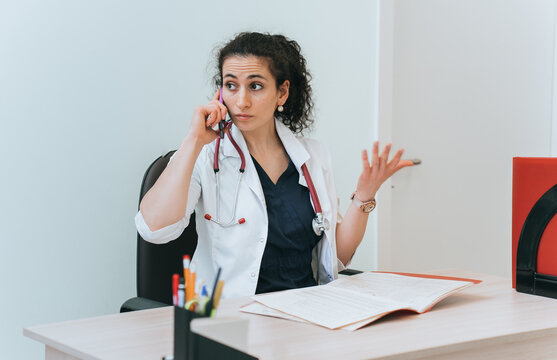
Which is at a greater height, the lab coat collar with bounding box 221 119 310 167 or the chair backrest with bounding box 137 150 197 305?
the lab coat collar with bounding box 221 119 310 167

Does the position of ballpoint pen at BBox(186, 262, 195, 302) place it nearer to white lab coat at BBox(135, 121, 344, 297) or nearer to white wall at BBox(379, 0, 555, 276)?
white lab coat at BBox(135, 121, 344, 297)

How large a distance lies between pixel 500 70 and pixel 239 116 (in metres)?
1.82

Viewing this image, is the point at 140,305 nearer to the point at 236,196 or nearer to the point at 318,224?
the point at 236,196

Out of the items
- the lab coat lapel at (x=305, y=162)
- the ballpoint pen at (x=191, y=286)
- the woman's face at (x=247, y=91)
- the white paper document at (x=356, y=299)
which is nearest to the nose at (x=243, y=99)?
the woman's face at (x=247, y=91)

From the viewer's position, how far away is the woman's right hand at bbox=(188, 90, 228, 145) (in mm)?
1541

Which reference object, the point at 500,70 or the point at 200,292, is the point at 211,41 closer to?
the point at 200,292

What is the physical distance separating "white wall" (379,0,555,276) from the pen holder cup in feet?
6.00

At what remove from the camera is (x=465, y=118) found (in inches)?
112

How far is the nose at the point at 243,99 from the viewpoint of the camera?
162cm

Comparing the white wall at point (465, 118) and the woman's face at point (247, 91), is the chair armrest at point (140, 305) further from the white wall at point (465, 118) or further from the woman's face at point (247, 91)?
the white wall at point (465, 118)

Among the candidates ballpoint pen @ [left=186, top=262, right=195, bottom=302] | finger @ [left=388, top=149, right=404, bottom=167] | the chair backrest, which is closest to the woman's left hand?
finger @ [left=388, top=149, right=404, bottom=167]

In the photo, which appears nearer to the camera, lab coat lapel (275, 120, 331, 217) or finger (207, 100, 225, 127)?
finger (207, 100, 225, 127)

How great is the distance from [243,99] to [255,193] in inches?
9.9

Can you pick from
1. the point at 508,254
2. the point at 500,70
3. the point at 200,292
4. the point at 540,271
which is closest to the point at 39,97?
the point at 200,292
